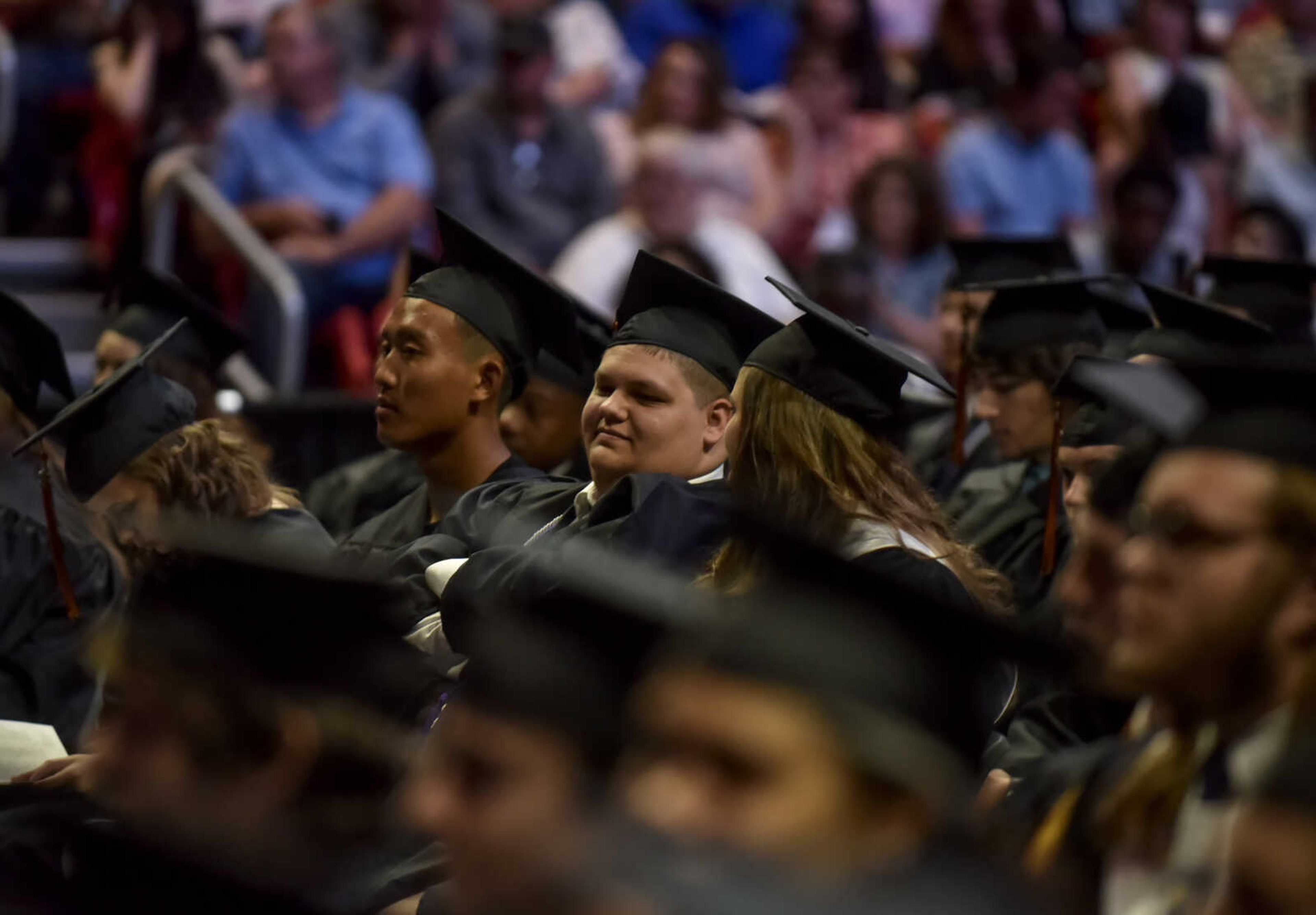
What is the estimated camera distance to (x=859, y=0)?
10.5m

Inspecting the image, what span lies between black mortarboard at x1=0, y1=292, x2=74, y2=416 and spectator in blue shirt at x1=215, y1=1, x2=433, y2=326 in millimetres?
3165

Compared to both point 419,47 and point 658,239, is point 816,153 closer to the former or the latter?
point 658,239

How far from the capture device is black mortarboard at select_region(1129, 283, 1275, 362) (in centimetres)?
475

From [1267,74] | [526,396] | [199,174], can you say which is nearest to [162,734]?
[526,396]

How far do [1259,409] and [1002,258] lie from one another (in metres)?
3.95

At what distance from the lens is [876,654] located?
89.3 inches

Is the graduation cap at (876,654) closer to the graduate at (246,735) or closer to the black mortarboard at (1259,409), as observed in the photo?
the black mortarboard at (1259,409)

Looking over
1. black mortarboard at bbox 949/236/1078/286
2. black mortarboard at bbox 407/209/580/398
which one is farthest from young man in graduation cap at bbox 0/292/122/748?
black mortarboard at bbox 949/236/1078/286

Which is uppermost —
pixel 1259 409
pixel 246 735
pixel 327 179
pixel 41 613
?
pixel 1259 409

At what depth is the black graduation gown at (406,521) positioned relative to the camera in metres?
5.02

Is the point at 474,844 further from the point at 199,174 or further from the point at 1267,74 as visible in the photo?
the point at 1267,74

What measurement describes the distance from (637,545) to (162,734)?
131cm

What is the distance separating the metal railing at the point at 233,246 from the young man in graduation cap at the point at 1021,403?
320cm

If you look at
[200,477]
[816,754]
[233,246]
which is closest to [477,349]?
[200,477]
